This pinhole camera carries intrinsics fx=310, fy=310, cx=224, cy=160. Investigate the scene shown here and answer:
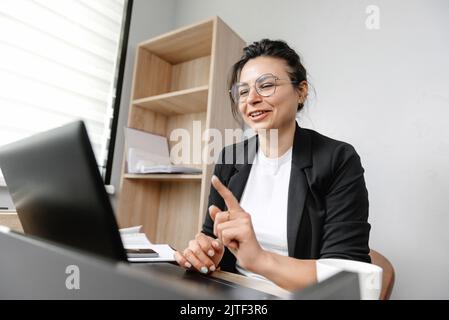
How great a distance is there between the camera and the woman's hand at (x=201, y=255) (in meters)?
0.67

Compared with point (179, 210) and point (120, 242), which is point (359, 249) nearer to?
point (120, 242)

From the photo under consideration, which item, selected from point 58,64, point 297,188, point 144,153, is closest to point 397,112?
point 297,188

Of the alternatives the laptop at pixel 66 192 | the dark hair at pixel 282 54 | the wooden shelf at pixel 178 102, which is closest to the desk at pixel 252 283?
the laptop at pixel 66 192

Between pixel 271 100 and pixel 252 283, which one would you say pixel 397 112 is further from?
pixel 252 283

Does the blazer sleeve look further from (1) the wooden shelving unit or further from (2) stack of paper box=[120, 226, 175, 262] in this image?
(1) the wooden shelving unit

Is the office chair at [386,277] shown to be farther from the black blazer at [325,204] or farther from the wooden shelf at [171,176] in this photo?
the wooden shelf at [171,176]

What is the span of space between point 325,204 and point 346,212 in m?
0.09

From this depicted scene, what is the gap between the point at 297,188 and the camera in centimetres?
102

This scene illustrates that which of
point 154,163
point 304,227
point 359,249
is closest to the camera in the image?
point 359,249

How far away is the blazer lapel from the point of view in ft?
3.19

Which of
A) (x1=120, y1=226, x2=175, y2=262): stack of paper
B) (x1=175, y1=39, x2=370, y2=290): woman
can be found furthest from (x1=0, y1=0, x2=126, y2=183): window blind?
(x1=175, y1=39, x2=370, y2=290): woman
